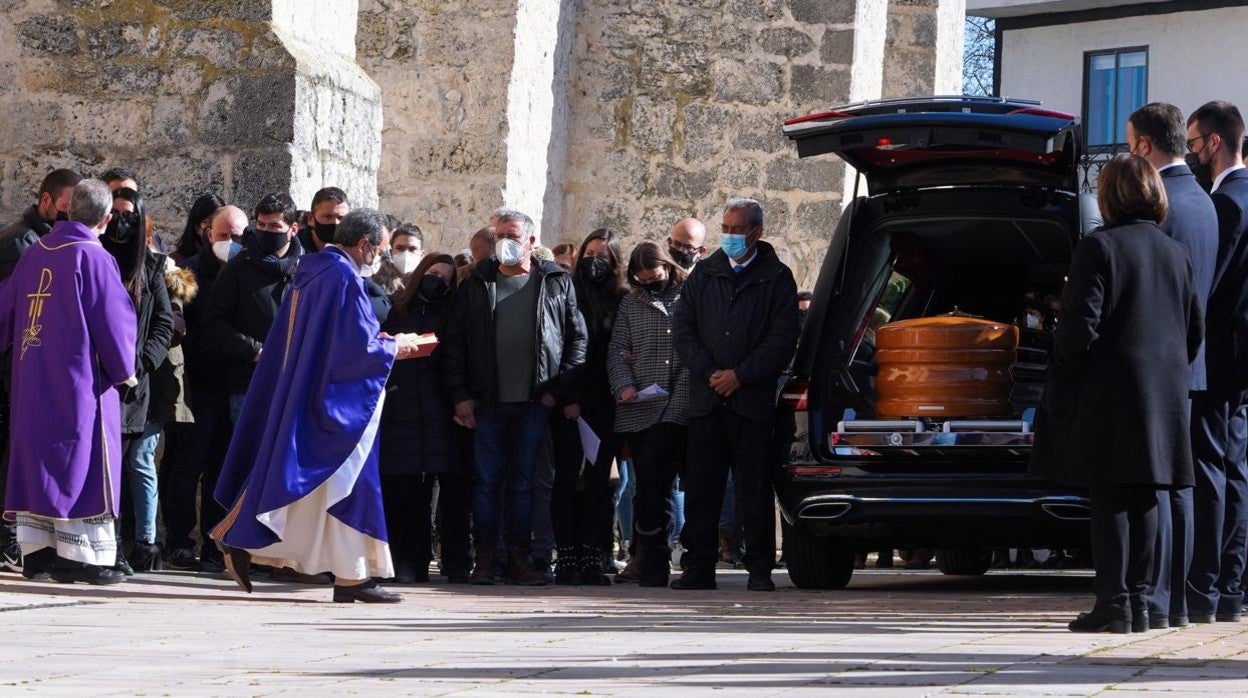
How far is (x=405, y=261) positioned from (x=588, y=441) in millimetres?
1306

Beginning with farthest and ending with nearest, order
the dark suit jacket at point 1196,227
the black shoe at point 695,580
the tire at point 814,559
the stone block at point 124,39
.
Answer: the stone block at point 124,39 → the black shoe at point 695,580 → the tire at point 814,559 → the dark suit jacket at point 1196,227

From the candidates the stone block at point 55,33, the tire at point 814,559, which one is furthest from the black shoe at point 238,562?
the stone block at point 55,33

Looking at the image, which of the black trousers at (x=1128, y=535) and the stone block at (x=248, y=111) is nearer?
the black trousers at (x=1128, y=535)

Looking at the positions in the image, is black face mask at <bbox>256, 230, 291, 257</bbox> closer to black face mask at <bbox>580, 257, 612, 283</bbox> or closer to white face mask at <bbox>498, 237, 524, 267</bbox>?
white face mask at <bbox>498, 237, 524, 267</bbox>

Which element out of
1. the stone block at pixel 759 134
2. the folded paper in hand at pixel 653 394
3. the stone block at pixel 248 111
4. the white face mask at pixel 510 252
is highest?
the stone block at pixel 759 134

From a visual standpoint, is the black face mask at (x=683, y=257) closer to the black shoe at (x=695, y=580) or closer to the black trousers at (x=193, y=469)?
the black shoe at (x=695, y=580)

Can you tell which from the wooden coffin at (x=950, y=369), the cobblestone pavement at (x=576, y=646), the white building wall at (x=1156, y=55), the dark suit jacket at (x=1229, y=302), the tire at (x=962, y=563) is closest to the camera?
the cobblestone pavement at (x=576, y=646)

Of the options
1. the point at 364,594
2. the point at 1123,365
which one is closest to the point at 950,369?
the point at 1123,365

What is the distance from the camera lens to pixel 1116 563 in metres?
7.52

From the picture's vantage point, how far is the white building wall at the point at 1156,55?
36.7m

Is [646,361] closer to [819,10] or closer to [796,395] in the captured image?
[796,395]

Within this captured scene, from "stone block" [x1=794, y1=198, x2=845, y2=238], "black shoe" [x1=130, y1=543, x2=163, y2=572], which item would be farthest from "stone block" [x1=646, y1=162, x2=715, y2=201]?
"black shoe" [x1=130, y1=543, x2=163, y2=572]

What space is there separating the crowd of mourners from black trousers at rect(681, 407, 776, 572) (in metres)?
0.01

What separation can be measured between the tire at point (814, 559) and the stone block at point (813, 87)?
18.9 feet
